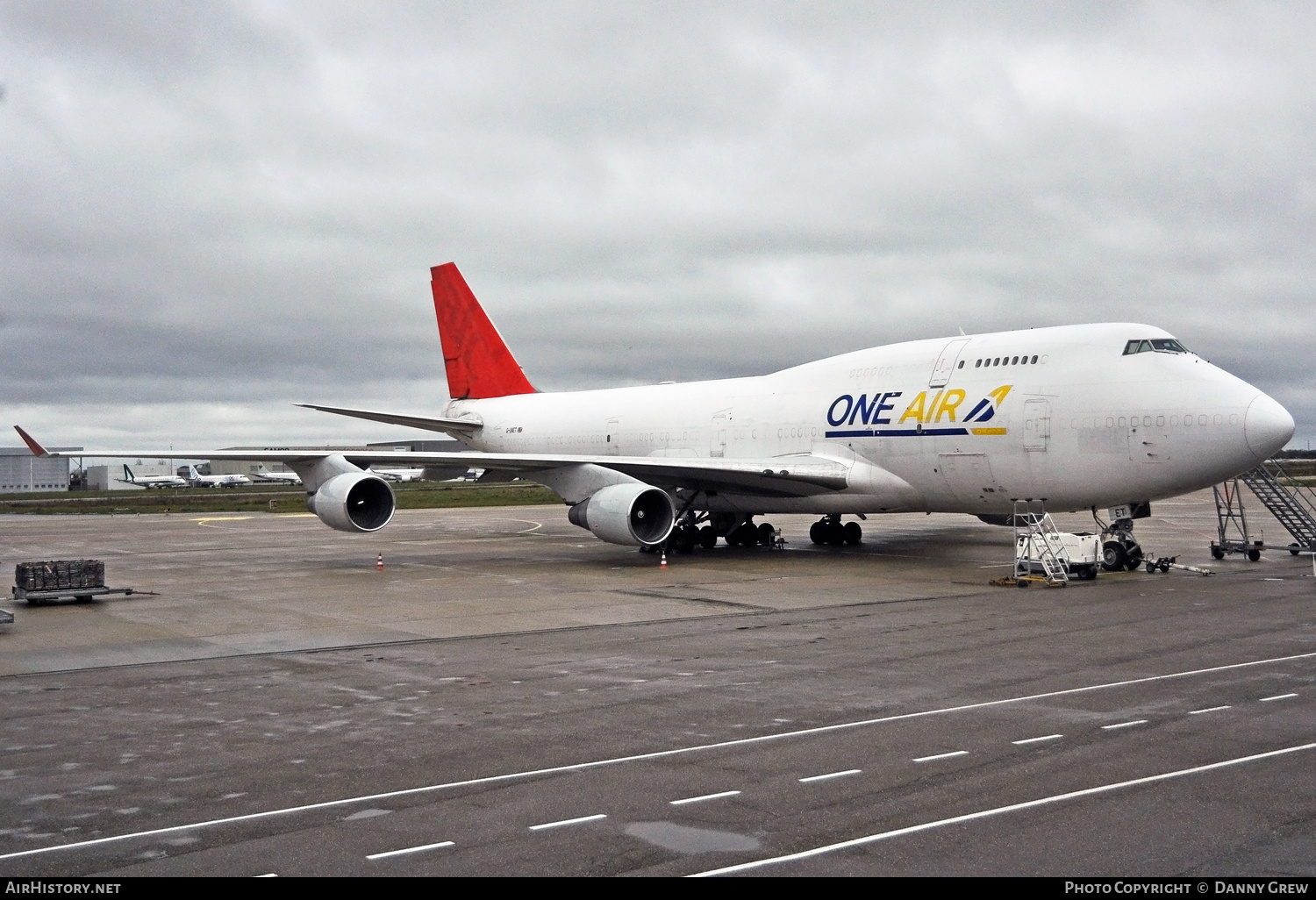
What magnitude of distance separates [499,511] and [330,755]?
4597 centimetres

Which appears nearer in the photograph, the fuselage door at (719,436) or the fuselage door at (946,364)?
the fuselage door at (946,364)

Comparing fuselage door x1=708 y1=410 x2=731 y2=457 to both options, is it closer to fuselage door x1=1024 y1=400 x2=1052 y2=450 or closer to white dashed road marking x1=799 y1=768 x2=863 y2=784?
fuselage door x1=1024 y1=400 x2=1052 y2=450

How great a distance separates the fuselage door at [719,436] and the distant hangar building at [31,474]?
82.3 metres

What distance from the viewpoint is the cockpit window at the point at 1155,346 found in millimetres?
20781

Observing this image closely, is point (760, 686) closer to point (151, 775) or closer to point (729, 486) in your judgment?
point (151, 775)

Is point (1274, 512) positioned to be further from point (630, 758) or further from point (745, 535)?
point (630, 758)

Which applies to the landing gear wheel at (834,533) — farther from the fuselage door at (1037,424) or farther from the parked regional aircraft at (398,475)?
the parked regional aircraft at (398,475)

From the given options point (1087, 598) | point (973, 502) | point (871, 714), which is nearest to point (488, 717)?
point (871, 714)

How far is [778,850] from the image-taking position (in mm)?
6020

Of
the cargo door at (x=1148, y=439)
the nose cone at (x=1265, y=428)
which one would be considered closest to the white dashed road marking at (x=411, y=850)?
the cargo door at (x=1148, y=439)

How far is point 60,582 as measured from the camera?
19.3 metres

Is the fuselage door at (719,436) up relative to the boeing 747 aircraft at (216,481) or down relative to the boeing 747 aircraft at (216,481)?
down

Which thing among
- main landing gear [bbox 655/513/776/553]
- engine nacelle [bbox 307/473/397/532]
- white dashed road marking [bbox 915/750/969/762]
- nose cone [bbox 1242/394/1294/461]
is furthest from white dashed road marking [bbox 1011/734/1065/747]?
main landing gear [bbox 655/513/776/553]

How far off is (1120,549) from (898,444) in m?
4.80
